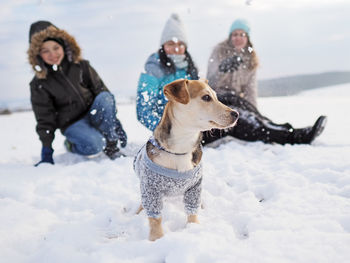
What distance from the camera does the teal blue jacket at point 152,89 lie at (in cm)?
410

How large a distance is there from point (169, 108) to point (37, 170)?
2.82 meters

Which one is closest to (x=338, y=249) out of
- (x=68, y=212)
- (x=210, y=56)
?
(x=68, y=212)

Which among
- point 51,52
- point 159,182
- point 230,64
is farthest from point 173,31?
point 159,182

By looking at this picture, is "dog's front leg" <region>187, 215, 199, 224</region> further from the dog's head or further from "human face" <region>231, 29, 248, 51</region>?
"human face" <region>231, 29, 248, 51</region>

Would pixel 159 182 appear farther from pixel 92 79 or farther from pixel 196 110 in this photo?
pixel 92 79

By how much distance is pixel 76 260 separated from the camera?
180 centimetres

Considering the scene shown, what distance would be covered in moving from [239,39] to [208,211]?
11.5 ft

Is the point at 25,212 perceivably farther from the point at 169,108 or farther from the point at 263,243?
the point at 263,243

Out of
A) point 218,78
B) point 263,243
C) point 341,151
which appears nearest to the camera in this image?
point 263,243

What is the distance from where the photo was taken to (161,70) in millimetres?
4090

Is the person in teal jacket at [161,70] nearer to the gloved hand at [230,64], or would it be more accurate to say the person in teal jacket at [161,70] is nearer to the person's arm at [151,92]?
the person's arm at [151,92]

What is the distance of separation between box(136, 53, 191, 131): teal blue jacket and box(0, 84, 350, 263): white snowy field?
82 centimetres

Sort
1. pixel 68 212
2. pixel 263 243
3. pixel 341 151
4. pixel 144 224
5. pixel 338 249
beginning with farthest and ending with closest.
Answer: pixel 341 151 < pixel 68 212 < pixel 144 224 < pixel 263 243 < pixel 338 249

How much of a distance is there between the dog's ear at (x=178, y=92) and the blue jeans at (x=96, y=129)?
272 cm
